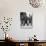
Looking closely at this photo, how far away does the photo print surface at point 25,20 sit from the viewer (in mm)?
4016

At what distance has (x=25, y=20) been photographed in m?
4.04

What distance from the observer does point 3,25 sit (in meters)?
3.92

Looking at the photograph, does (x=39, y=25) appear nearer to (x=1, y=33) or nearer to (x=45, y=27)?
(x=45, y=27)

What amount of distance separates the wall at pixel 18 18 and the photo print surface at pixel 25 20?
102 mm

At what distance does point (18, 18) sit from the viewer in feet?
13.1

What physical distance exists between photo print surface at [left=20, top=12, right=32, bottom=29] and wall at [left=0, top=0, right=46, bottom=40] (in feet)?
0.34

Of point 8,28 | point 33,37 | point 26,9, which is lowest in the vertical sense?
point 33,37

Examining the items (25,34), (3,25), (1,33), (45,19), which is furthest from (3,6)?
(45,19)

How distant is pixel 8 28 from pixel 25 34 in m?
0.57

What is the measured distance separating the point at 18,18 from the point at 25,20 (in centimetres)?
23

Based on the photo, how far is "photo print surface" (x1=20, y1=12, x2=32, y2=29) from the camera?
158 inches

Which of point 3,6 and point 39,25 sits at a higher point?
point 3,6

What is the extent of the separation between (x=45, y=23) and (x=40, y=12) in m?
0.39

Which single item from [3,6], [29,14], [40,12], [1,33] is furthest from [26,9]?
[1,33]
